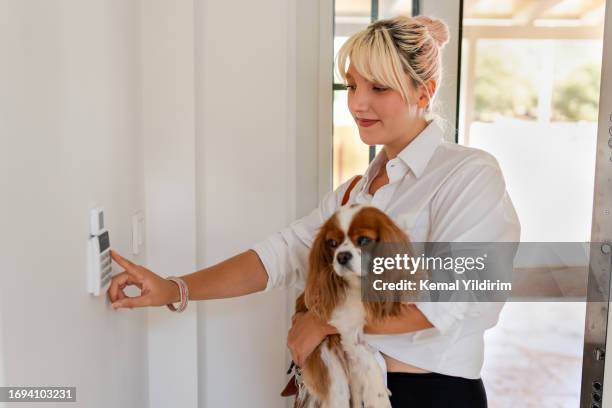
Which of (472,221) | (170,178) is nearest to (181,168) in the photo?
(170,178)

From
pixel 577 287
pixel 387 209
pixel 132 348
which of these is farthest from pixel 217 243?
pixel 577 287

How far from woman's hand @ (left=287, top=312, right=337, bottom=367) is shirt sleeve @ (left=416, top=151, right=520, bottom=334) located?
0.58 feet

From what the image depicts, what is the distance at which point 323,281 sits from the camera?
3.27 ft

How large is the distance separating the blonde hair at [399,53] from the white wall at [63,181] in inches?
18.5

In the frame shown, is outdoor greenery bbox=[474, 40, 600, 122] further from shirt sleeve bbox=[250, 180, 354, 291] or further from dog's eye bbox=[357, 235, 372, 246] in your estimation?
dog's eye bbox=[357, 235, 372, 246]

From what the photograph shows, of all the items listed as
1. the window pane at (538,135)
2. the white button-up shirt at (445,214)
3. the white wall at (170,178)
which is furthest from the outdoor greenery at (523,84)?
the white wall at (170,178)

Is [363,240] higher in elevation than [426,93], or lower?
lower

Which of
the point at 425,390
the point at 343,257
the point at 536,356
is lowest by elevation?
the point at 536,356

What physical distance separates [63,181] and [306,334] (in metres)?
0.48

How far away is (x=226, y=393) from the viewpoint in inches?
64.7

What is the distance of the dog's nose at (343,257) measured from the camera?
96 centimetres

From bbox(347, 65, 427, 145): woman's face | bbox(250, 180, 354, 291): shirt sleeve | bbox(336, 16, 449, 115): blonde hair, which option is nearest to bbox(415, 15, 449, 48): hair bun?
bbox(336, 16, 449, 115): blonde hair

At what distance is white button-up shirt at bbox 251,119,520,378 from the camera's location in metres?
1.02

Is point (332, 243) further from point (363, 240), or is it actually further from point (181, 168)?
point (181, 168)
